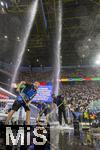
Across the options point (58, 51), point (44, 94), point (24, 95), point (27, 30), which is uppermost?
point (58, 51)

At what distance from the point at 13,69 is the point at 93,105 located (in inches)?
820

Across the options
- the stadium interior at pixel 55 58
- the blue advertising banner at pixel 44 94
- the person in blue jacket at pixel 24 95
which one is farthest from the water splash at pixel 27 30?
the person in blue jacket at pixel 24 95

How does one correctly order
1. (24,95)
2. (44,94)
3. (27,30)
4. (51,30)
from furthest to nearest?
(44,94) < (51,30) < (27,30) < (24,95)

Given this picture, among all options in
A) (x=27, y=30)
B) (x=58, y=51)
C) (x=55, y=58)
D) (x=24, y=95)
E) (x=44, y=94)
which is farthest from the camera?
(x=55, y=58)

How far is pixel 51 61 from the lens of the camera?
36.3m

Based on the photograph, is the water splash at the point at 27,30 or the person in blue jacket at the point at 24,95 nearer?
the person in blue jacket at the point at 24,95

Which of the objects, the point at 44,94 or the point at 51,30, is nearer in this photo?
the point at 51,30

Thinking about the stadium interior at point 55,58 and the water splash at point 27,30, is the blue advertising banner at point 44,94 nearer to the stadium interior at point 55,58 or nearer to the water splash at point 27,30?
the stadium interior at point 55,58

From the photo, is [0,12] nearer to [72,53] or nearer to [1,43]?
[1,43]

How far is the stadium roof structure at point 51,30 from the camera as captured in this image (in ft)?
64.1

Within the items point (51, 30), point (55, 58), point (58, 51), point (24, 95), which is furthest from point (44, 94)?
point (24, 95)

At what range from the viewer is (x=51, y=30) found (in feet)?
79.6

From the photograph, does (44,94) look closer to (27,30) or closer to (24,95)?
(27,30)

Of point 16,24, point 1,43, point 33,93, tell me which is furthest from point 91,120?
point 1,43
